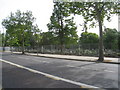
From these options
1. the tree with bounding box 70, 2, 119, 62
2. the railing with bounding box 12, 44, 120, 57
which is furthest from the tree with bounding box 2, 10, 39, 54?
the tree with bounding box 70, 2, 119, 62

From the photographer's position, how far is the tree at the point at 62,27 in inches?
1216

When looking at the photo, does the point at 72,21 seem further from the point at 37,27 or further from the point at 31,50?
the point at 31,50

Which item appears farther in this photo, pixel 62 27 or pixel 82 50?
pixel 62 27

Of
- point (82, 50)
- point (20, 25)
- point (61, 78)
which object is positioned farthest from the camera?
point (20, 25)

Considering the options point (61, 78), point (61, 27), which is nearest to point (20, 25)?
point (61, 27)

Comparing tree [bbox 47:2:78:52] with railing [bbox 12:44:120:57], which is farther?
tree [bbox 47:2:78:52]

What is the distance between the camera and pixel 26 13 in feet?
139

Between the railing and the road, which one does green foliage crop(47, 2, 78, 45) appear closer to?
the railing

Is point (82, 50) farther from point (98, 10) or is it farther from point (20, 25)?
point (20, 25)

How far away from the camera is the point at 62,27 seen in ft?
104

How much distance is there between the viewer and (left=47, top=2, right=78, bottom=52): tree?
30891 millimetres

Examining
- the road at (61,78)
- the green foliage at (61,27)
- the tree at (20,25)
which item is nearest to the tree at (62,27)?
the green foliage at (61,27)

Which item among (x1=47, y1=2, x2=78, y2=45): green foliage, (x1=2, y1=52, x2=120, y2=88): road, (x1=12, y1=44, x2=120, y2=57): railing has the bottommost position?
(x1=2, y1=52, x2=120, y2=88): road

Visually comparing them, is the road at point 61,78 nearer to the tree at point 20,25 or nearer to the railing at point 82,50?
the railing at point 82,50
